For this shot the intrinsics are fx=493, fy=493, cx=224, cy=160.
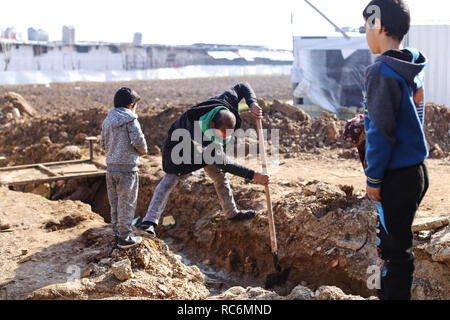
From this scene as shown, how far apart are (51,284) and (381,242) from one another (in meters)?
2.74

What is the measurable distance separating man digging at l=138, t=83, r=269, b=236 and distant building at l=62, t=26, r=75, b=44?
3998cm

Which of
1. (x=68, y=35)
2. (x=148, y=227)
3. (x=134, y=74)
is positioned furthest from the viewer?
(x=68, y=35)

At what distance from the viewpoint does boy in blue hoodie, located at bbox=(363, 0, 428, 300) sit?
9.20ft

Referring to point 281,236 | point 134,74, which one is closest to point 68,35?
point 134,74

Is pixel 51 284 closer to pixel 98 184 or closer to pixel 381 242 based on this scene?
pixel 381 242

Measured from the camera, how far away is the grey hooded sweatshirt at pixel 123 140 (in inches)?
178

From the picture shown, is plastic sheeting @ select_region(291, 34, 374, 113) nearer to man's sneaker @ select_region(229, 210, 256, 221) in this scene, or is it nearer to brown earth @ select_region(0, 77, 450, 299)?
brown earth @ select_region(0, 77, 450, 299)

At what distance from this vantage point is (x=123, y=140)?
4.56 meters

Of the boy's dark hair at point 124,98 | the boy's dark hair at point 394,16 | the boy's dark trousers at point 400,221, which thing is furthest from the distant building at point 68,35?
the boy's dark trousers at point 400,221

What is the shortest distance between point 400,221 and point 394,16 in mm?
1197

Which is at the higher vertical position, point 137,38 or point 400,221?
point 137,38

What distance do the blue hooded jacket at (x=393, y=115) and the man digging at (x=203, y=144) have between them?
80.5 inches

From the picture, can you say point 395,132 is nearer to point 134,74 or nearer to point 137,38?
point 134,74
